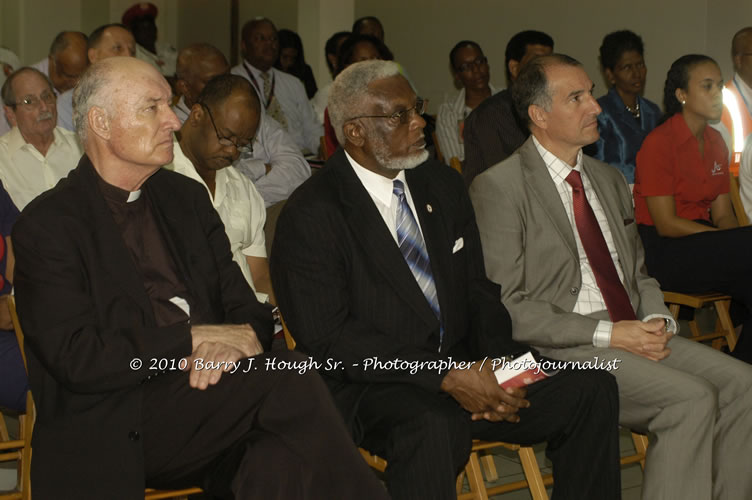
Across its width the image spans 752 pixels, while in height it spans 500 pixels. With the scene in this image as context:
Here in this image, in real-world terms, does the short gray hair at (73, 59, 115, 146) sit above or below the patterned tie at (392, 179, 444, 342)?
above

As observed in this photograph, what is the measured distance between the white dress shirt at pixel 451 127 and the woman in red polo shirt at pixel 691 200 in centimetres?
197

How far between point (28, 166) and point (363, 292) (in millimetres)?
2053

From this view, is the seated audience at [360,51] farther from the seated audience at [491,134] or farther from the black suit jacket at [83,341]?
the black suit jacket at [83,341]

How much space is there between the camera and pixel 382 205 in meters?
2.82

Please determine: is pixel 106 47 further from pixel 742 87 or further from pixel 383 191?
pixel 742 87

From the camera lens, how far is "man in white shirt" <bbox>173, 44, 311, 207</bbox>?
14.7 ft

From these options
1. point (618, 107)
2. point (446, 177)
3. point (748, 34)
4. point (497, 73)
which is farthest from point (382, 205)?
point (497, 73)

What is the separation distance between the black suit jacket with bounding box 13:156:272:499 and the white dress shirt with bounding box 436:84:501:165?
13.8 ft

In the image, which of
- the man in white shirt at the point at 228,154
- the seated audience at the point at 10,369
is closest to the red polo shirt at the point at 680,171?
the man in white shirt at the point at 228,154

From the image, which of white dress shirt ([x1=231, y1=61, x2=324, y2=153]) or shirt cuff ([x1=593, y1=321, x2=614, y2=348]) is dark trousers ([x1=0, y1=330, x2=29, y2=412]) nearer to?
shirt cuff ([x1=593, y1=321, x2=614, y2=348])

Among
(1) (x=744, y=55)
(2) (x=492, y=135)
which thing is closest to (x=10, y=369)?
(2) (x=492, y=135)

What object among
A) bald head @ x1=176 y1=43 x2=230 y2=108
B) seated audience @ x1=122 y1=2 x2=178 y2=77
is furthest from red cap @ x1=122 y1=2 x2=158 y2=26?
bald head @ x1=176 y1=43 x2=230 y2=108

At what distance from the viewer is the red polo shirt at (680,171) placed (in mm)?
4105

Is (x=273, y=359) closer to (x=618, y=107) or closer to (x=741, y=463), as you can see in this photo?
(x=741, y=463)
